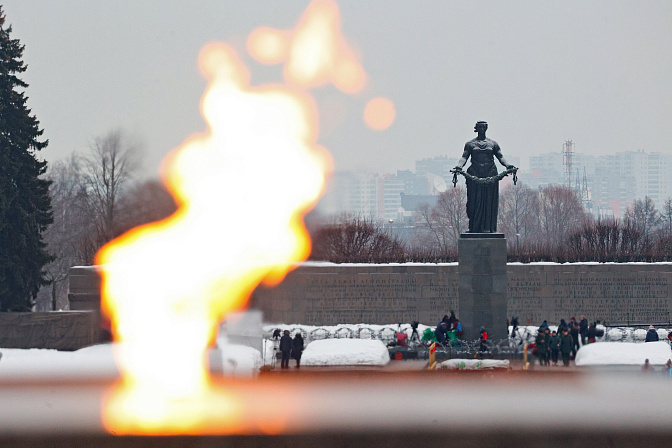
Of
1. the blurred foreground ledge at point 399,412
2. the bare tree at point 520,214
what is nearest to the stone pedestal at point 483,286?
the blurred foreground ledge at point 399,412

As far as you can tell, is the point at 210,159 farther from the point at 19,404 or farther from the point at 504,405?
the point at 504,405

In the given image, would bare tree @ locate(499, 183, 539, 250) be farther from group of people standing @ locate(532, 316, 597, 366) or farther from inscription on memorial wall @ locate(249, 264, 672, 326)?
group of people standing @ locate(532, 316, 597, 366)

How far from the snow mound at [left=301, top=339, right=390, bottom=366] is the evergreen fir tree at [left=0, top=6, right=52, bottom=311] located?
13560mm

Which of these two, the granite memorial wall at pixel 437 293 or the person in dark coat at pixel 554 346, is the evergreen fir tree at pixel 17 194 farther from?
the person in dark coat at pixel 554 346

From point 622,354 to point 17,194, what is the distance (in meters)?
21.1

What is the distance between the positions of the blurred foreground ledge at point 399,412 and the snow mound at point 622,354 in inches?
60.8

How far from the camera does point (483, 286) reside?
2545 cm

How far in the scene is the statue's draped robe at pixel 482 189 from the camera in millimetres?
25906

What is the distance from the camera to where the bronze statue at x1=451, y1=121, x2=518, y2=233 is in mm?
25875

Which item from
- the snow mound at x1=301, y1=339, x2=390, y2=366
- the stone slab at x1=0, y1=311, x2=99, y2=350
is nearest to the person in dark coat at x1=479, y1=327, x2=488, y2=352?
the snow mound at x1=301, y1=339, x2=390, y2=366

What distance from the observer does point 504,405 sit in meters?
15.3

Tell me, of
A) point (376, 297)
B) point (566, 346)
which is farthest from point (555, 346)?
point (376, 297)

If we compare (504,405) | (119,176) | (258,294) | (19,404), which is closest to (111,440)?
(19,404)

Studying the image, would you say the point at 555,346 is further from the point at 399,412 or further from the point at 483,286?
the point at 399,412
